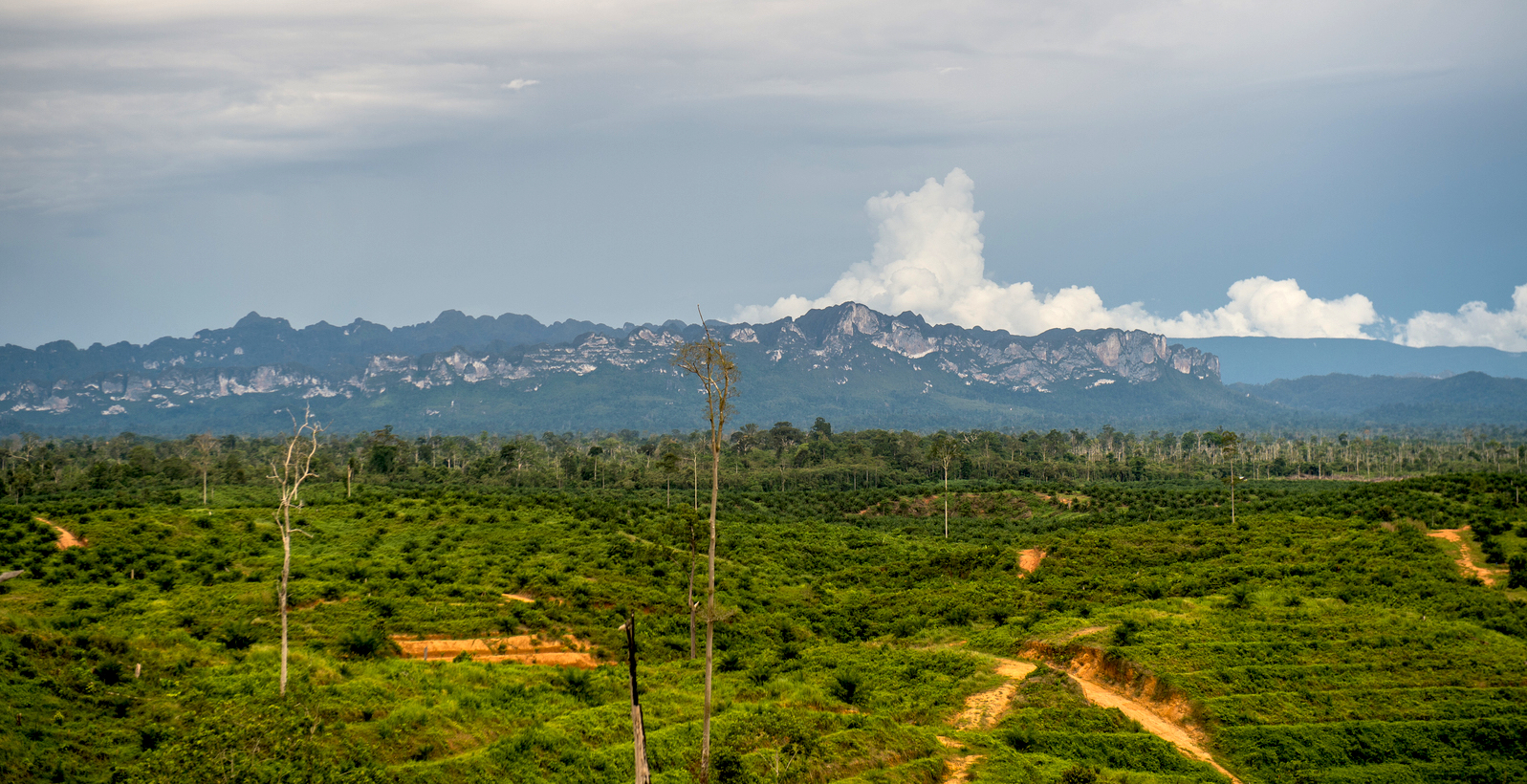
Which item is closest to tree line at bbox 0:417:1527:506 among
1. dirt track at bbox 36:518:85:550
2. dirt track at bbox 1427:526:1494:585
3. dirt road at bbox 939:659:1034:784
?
dirt track at bbox 1427:526:1494:585

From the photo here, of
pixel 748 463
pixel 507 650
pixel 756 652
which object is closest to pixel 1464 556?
pixel 756 652

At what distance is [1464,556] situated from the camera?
4144cm

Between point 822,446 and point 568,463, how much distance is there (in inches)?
1636

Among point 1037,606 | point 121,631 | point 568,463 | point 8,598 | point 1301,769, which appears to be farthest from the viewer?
point 568,463

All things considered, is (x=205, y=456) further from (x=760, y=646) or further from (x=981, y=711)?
(x=981, y=711)

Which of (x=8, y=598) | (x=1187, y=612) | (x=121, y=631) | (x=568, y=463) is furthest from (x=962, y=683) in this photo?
(x=568, y=463)

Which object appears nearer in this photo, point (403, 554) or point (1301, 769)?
point (1301, 769)

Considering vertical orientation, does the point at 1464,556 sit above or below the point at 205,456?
below

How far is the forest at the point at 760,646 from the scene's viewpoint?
19.5m

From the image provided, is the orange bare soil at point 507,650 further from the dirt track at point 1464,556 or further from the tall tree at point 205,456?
the tall tree at point 205,456

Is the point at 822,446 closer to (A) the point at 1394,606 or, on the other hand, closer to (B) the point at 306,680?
(A) the point at 1394,606

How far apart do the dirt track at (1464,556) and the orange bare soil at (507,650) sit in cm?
4002

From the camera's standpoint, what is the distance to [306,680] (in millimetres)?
22656

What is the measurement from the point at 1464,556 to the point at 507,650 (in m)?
46.7
